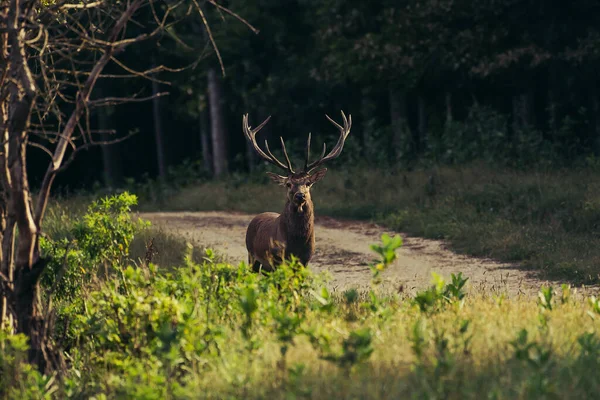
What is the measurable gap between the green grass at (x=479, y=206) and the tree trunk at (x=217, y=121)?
6701 millimetres

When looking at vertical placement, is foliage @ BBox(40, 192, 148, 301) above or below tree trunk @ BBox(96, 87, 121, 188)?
below

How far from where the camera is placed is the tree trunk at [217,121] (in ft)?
103

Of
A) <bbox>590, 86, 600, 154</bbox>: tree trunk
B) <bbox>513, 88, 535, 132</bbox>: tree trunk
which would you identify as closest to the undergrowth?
<bbox>590, 86, 600, 154</bbox>: tree trunk

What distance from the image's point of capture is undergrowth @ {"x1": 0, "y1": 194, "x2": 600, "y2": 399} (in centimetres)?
586

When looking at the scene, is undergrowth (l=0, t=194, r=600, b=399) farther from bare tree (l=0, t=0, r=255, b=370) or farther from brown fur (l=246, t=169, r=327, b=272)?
brown fur (l=246, t=169, r=327, b=272)

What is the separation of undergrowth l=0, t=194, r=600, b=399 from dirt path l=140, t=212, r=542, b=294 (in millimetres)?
2092

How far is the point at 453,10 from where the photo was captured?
75.0ft

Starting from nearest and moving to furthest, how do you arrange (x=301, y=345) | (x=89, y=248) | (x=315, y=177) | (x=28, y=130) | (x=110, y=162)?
(x=301, y=345), (x=28, y=130), (x=89, y=248), (x=315, y=177), (x=110, y=162)

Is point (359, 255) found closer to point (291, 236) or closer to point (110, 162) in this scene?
point (291, 236)

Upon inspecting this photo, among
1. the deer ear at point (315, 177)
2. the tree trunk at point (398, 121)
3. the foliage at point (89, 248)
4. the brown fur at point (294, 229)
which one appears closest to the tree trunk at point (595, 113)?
the tree trunk at point (398, 121)

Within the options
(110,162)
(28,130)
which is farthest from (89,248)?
(110,162)

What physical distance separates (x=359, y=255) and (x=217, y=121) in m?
17.5

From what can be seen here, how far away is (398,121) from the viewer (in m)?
27.7

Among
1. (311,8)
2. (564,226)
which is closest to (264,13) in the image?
(311,8)
